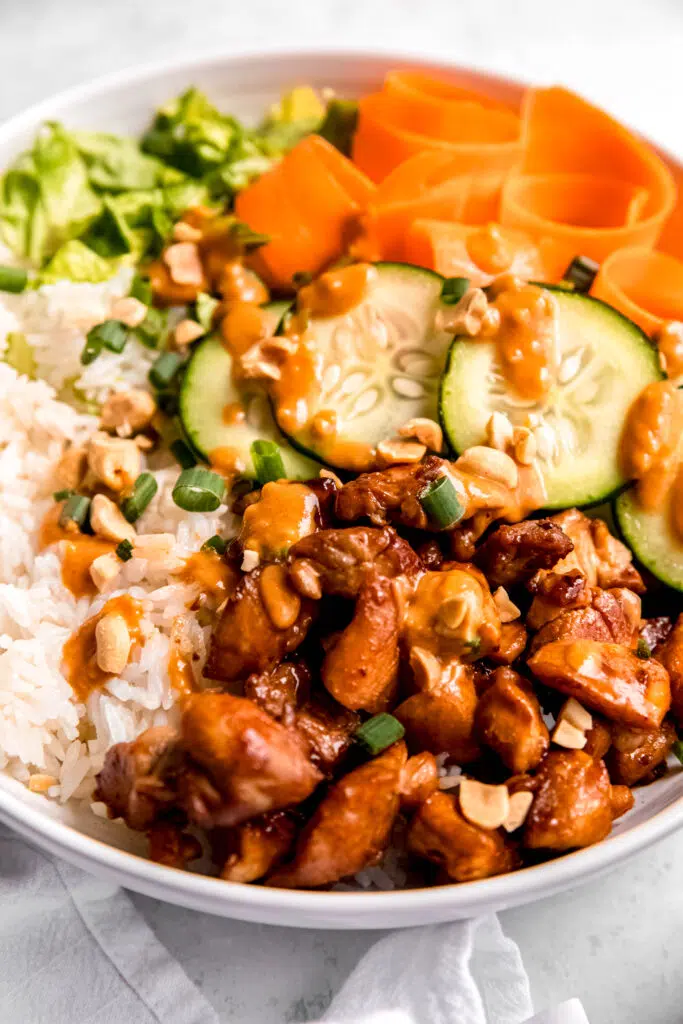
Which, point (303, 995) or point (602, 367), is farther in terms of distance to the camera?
point (602, 367)

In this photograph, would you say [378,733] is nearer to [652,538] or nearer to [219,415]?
[652,538]

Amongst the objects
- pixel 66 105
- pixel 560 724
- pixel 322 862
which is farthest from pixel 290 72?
pixel 322 862

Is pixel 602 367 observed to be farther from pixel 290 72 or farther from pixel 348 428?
pixel 290 72

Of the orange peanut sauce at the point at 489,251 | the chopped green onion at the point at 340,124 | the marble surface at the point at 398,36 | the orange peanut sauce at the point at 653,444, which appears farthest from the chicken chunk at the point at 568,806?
the chopped green onion at the point at 340,124

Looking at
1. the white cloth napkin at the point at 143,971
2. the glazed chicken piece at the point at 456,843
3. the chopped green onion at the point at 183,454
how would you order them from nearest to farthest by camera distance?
the glazed chicken piece at the point at 456,843 → the white cloth napkin at the point at 143,971 → the chopped green onion at the point at 183,454

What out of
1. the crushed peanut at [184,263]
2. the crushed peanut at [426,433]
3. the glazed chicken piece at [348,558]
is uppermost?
the crushed peanut at [184,263]

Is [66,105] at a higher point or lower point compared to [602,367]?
higher

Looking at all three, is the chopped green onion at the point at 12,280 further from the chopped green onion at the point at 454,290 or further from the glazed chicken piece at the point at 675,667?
the glazed chicken piece at the point at 675,667
